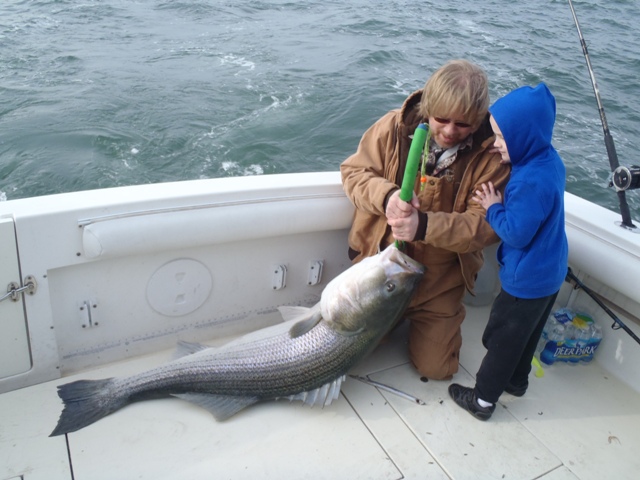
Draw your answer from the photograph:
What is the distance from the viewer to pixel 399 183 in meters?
3.17

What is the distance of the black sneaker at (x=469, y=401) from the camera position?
3.05m

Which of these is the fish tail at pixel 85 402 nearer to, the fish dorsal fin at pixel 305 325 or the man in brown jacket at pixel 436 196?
the fish dorsal fin at pixel 305 325

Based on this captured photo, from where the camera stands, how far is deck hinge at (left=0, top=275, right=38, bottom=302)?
9.39 ft

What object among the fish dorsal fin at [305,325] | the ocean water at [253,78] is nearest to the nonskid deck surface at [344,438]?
the fish dorsal fin at [305,325]

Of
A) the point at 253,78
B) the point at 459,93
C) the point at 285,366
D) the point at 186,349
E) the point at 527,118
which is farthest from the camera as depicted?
the point at 253,78

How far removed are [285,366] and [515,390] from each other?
1403mm

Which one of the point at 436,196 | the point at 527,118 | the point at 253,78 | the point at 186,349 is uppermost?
the point at 527,118

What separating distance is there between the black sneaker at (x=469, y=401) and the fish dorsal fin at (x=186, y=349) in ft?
4.83

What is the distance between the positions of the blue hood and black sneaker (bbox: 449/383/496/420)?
1.42 m

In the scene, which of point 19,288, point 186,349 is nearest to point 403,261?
point 186,349

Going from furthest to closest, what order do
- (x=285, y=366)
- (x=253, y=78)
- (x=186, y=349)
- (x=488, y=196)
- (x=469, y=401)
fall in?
(x=253, y=78), (x=186, y=349), (x=469, y=401), (x=285, y=366), (x=488, y=196)

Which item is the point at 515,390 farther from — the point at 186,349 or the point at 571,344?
the point at 186,349

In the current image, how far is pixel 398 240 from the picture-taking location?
2988 millimetres

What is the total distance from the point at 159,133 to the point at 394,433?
6.98m
